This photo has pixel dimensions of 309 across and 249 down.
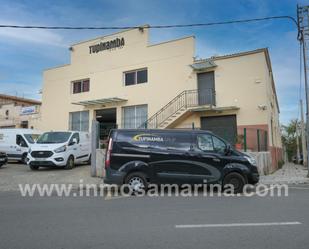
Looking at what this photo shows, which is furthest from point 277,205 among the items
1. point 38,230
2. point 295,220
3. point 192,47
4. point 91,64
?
point 91,64

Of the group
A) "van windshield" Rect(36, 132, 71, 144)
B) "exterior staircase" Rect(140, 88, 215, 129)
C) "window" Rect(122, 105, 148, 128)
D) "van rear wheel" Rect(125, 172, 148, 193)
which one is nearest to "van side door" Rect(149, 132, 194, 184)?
"van rear wheel" Rect(125, 172, 148, 193)

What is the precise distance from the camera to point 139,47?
71.1 feet

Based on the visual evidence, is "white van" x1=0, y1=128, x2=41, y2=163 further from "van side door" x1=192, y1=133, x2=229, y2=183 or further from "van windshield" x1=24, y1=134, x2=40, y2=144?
"van side door" x1=192, y1=133, x2=229, y2=183

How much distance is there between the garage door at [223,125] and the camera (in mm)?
17953

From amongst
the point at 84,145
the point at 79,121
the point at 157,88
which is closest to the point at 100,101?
the point at 79,121

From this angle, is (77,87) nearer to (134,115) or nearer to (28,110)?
(134,115)

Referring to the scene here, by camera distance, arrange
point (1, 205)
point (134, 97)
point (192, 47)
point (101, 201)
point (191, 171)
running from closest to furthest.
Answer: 1. point (1, 205)
2. point (101, 201)
3. point (191, 171)
4. point (192, 47)
5. point (134, 97)

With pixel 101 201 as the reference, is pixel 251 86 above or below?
above

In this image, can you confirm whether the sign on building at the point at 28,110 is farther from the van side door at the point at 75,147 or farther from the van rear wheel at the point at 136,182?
the van rear wheel at the point at 136,182

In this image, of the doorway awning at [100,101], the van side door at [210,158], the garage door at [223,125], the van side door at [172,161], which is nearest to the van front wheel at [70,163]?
the van side door at [172,161]

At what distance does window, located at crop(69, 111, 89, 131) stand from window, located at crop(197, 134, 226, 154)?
15.4 meters

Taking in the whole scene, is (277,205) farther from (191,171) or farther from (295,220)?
(191,171)

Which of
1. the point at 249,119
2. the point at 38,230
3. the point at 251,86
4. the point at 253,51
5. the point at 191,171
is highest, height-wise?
the point at 253,51

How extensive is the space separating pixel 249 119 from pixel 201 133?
28.5ft
